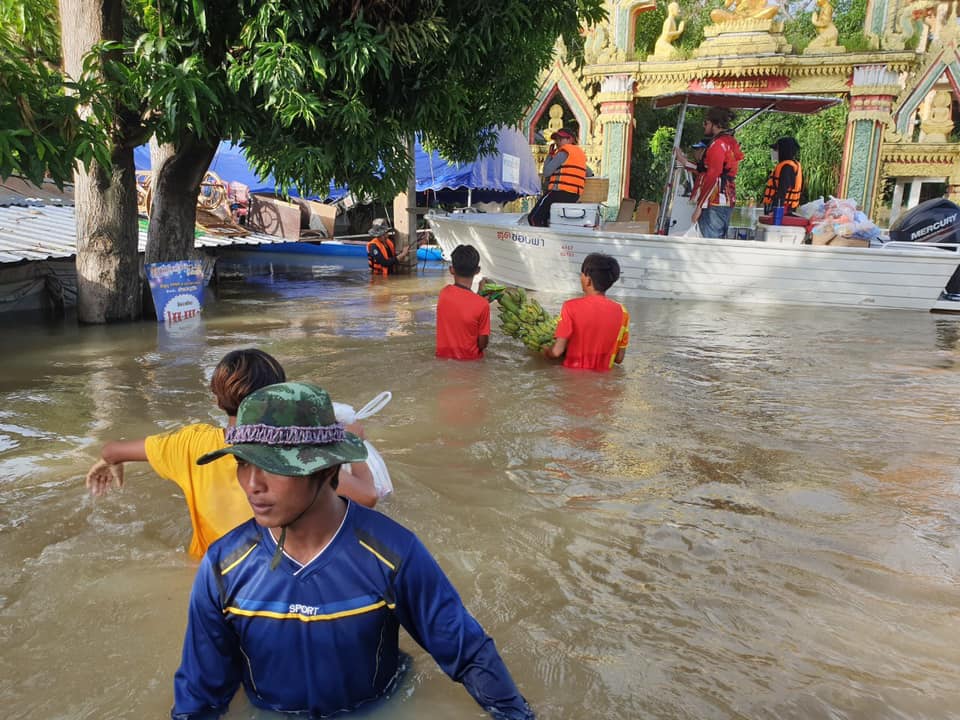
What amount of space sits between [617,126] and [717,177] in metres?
7.46

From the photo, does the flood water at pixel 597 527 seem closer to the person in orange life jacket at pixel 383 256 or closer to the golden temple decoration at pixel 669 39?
the person in orange life jacket at pixel 383 256

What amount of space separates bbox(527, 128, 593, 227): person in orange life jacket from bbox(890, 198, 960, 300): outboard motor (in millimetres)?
4523

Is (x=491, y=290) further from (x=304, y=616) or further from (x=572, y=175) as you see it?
(x=304, y=616)

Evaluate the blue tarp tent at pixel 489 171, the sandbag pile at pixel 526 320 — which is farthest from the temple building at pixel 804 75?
the sandbag pile at pixel 526 320

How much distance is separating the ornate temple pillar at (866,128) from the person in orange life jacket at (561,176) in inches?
291

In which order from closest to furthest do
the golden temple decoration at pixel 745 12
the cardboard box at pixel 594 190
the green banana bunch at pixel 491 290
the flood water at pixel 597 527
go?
the flood water at pixel 597 527
the green banana bunch at pixel 491 290
the cardboard box at pixel 594 190
the golden temple decoration at pixel 745 12

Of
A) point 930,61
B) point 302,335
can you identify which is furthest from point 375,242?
point 930,61

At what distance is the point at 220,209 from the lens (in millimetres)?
14586

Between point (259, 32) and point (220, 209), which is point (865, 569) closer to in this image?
point (259, 32)

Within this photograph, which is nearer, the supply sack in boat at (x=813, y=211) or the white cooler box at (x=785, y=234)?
the white cooler box at (x=785, y=234)

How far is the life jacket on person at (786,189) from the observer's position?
34.4 feet

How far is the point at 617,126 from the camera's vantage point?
680 inches

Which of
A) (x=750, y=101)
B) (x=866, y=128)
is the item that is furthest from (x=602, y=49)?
(x=750, y=101)

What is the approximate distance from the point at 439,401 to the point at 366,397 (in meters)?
0.63
